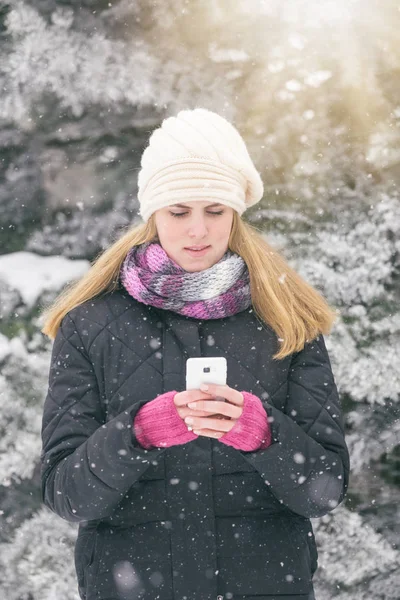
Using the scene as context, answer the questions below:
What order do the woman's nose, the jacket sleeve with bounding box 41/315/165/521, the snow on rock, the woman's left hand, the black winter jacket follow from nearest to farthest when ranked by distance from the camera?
the woman's left hand
the jacket sleeve with bounding box 41/315/165/521
the black winter jacket
the woman's nose
the snow on rock

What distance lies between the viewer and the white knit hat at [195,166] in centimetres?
244

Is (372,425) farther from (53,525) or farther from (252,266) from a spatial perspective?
(53,525)

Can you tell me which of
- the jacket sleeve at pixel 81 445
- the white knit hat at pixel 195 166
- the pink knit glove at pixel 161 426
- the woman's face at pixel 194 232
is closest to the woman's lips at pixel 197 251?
the woman's face at pixel 194 232

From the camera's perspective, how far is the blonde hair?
255cm

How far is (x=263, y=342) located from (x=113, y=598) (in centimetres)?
97

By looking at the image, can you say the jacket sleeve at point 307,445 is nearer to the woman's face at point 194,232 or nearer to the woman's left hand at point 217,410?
the woman's left hand at point 217,410

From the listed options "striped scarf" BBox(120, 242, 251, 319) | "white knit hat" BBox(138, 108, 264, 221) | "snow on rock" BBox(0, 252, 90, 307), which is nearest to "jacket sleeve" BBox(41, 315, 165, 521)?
"striped scarf" BBox(120, 242, 251, 319)

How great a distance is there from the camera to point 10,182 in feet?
11.7

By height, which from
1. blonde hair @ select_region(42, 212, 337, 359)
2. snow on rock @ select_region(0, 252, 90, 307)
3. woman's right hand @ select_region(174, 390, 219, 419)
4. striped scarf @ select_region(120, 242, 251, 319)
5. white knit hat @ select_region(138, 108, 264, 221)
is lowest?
snow on rock @ select_region(0, 252, 90, 307)

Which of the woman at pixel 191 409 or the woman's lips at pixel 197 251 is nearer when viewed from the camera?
the woman at pixel 191 409

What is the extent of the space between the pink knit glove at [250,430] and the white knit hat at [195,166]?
29.2 inches

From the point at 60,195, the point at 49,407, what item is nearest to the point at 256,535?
the point at 49,407

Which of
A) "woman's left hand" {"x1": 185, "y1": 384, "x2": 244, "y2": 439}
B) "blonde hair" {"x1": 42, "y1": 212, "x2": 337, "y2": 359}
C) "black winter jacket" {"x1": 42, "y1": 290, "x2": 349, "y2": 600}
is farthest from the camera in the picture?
"blonde hair" {"x1": 42, "y1": 212, "x2": 337, "y2": 359}

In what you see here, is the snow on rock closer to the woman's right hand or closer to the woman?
the woman
